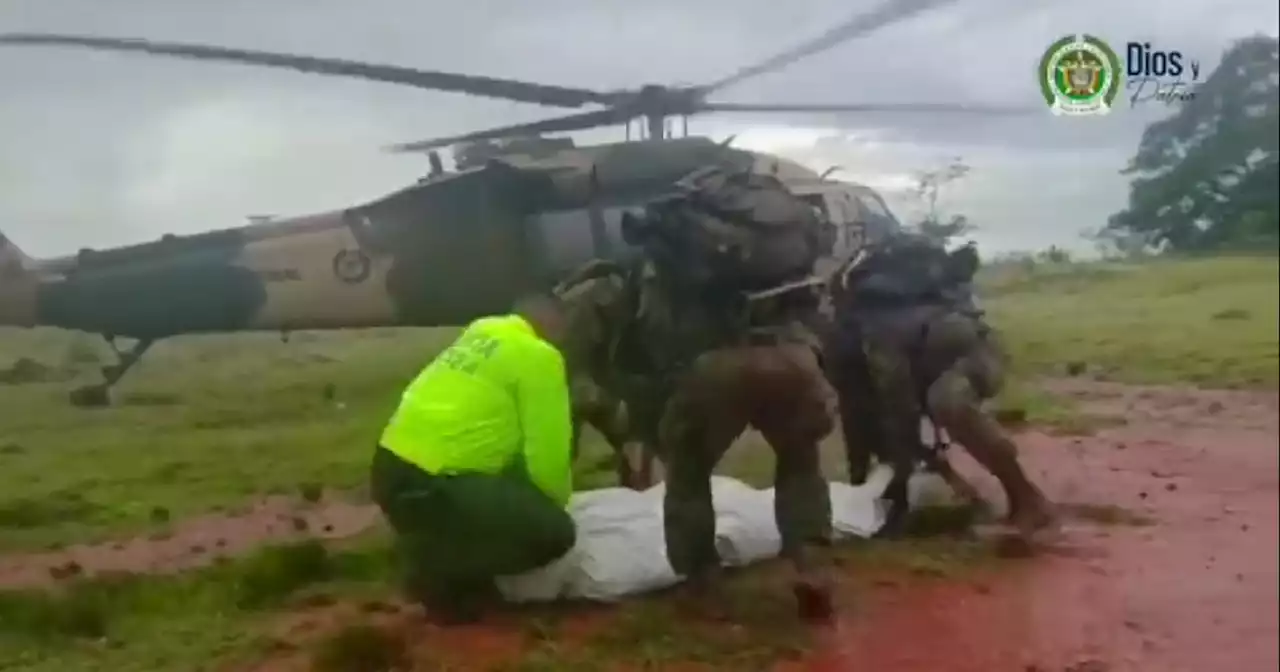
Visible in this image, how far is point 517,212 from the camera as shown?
2887mm

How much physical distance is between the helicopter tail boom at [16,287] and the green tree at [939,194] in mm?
1738

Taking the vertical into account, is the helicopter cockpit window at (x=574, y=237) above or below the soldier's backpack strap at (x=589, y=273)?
above

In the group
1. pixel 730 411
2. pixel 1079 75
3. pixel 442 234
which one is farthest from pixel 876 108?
pixel 442 234

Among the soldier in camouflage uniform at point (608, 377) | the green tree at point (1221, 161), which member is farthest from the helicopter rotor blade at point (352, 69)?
the green tree at point (1221, 161)

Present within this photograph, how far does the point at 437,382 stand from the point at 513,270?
27 cm

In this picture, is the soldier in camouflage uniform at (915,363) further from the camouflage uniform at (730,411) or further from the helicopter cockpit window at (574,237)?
the helicopter cockpit window at (574,237)

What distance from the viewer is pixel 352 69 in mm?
2779

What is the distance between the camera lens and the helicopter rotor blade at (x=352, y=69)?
266 cm

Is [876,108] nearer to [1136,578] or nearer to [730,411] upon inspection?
[730,411]

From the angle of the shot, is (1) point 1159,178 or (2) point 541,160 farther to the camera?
(2) point 541,160

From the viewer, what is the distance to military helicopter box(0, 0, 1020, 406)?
2.74m

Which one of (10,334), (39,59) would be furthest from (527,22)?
(10,334)

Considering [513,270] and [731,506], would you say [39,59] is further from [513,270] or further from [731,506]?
[731,506]

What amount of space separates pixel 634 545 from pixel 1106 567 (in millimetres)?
934
